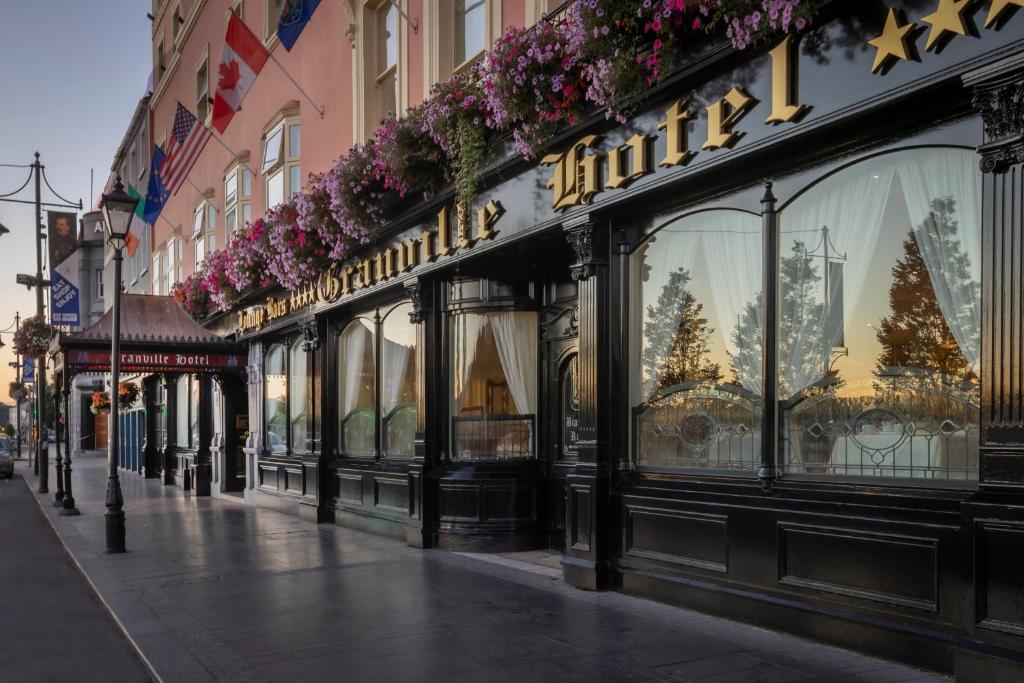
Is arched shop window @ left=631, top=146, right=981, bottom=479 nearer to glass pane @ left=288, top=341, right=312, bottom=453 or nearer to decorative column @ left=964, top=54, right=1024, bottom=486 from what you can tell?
decorative column @ left=964, top=54, right=1024, bottom=486

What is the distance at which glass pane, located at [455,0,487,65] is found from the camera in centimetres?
1177

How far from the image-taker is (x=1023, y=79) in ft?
17.6

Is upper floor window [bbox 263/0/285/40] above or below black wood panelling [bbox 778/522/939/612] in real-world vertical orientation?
above

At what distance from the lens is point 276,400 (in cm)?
1928

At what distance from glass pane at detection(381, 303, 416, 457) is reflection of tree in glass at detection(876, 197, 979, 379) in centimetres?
766

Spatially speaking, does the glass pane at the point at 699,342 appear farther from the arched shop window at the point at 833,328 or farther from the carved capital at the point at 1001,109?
the carved capital at the point at 1001,109

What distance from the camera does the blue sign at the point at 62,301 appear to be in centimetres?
2786

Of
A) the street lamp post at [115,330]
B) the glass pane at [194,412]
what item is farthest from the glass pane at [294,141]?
the glass pane at [194,412]

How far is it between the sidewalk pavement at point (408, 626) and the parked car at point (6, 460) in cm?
2823

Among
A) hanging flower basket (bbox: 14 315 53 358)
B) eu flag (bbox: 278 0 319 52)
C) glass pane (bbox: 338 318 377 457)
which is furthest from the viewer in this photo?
hanging flower basket (bbox: 14 315 53 358)

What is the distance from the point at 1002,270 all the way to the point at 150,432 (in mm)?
31790

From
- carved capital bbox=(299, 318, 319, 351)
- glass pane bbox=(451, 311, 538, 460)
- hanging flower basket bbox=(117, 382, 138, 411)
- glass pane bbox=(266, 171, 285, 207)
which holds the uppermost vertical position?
glass pane bbox=(266, 171, 285, 207)

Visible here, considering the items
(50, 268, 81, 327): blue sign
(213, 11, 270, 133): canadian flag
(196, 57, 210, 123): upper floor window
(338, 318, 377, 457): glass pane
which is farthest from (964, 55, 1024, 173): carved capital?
(50, 268, 81, 327): blue sign

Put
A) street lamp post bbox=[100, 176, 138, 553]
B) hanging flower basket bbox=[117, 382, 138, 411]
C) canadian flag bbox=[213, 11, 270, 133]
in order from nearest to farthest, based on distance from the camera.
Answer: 1. street lamp post bbox=[100, 176, 138, 553]
2. canadian flag bbox=[213, 11, 270, 133]
3. hanging flower basket bbox=[117, 382, 138, 411]
